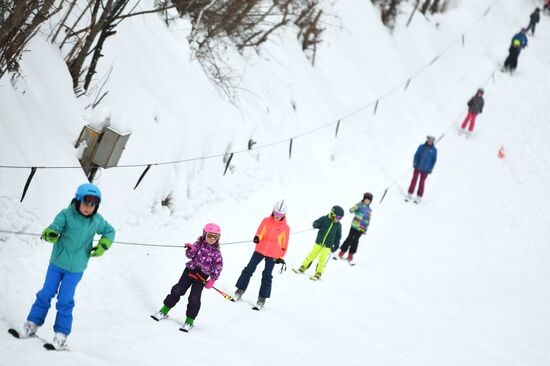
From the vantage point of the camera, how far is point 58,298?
5727 millimetres

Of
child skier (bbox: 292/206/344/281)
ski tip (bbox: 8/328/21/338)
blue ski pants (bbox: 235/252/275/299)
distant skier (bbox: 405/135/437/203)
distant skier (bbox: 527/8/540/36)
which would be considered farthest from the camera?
distant skier (bbox: 527/8/540/36)

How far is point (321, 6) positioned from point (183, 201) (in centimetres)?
1217

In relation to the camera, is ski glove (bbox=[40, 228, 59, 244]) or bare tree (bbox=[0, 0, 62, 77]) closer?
ski glove (bbox=[40, 228, 59, 244])

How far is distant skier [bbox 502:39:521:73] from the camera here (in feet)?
79.9

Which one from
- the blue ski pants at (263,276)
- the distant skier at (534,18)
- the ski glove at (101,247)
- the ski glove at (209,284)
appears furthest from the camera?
the distant skier at (534,18)

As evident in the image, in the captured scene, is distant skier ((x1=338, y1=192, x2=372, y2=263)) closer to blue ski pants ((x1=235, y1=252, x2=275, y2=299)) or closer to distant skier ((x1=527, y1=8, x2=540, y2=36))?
blue ski pants ((x1=235, y1=252, x2=275, y2=299))

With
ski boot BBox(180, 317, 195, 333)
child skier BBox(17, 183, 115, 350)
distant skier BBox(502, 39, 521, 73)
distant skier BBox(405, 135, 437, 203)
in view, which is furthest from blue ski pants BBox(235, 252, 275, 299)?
distant skier BBox(502, 39, 521, 73)

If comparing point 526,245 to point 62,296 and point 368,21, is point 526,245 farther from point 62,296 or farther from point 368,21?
point 62,296

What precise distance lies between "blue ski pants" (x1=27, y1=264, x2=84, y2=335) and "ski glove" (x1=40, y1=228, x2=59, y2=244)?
1.12ft

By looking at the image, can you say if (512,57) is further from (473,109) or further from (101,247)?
(101,247)

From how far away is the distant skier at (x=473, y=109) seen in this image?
18688 millimetres

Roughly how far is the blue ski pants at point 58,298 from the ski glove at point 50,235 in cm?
34

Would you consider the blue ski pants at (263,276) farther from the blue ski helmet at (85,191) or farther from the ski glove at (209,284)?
the blue ski helmet at (85,191)

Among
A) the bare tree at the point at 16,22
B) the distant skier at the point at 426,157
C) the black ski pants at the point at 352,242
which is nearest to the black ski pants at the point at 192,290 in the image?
→ the bare tree at the point at 16,22
